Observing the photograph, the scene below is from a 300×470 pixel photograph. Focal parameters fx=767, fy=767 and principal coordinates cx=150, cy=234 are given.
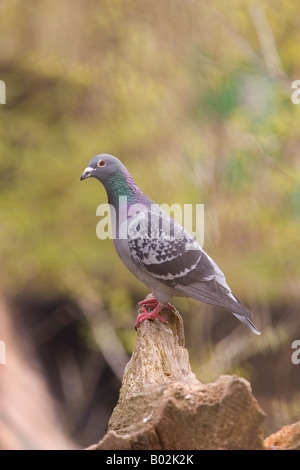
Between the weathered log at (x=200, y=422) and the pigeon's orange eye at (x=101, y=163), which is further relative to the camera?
the pigeon's orange eye at (x=101, y=163)

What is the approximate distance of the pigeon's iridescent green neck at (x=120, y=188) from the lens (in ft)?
15.6

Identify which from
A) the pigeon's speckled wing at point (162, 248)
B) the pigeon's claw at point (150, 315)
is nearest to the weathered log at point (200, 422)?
the pigeon's claw at point (150, 315)

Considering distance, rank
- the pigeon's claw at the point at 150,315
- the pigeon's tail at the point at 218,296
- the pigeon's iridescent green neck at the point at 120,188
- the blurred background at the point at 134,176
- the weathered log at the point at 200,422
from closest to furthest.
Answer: the weathered log at the point at 200,422
the pigeon's claw at the point at 150,315
the pigeon's tail at the point at 218,296
the pigeon's iridescent green neck at the point at 120,188
the blurred background at the point at 134,176

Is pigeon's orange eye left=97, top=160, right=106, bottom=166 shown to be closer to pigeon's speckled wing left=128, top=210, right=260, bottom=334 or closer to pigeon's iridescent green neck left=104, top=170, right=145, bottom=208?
pigeon's iridescent green neck left=104, top=170, right=145, bottom=208

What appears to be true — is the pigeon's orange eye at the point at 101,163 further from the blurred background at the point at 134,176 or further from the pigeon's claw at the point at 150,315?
the blurred background at the point at 134,176

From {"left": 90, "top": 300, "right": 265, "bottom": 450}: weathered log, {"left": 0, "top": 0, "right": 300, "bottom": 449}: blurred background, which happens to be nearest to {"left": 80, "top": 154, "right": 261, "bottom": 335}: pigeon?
{"left": 90, "top": 300, "right": 265, "bottom": 450}: weathered log

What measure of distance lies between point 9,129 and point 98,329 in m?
3.66

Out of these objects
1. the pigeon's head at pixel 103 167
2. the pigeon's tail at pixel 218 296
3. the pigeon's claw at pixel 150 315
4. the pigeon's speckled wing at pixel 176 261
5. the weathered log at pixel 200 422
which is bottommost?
the weathered log at pixel 200 422

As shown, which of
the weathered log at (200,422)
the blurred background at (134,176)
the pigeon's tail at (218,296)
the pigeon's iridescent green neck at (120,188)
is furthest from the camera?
the blurred background at (134,176)

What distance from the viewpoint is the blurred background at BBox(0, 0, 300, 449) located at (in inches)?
354

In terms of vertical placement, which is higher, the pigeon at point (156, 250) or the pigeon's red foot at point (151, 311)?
the pigeon at point (156, 250)

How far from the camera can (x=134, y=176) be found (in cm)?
1045

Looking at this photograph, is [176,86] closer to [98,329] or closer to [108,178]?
[98,329]

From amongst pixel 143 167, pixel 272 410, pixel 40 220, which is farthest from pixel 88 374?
pixel 272 410
